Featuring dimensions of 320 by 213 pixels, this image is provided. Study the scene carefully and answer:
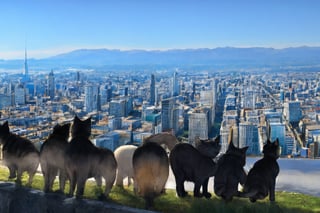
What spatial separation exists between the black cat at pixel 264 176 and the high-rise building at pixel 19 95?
13.7 feet

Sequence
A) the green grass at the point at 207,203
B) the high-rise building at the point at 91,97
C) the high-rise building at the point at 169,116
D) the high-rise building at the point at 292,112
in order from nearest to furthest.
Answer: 1. the green grass at the point at 207,203
2. the high-rise building at the point at 169,116
3. the high-rise building at the point at 292,112
4. the high-rise building at the point at 91,97

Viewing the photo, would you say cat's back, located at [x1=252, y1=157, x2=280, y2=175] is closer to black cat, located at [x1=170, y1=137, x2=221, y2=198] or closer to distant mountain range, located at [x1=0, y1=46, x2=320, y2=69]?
black cat, located at [x1=170, y1=137, x2=221, y2=198]

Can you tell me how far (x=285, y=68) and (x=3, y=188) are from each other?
4.66 m

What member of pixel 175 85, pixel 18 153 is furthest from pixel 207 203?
pixel 175 85

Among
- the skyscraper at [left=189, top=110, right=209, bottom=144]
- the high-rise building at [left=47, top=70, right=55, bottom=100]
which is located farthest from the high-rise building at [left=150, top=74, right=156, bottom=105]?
the high-rise building at [left=47, top=70, right=55, bottom=100]

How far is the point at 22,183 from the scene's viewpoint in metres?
3.28

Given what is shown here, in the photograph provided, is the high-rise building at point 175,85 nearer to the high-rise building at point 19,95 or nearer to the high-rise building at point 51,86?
the high-rise building at point 51,86

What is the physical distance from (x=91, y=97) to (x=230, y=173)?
2935mm

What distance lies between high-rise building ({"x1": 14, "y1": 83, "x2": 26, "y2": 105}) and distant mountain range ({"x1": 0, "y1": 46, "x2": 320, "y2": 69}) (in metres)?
1.00

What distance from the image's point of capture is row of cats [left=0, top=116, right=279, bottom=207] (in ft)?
8.75

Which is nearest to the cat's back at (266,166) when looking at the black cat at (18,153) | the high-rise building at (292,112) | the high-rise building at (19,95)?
the black cat at (18,153)

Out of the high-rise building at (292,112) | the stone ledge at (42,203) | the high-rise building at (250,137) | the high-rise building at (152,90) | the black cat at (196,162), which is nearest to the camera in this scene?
the stone ledge at (42,203)

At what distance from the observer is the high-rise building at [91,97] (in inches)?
192

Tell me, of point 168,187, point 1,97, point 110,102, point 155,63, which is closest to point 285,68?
point 155,63
